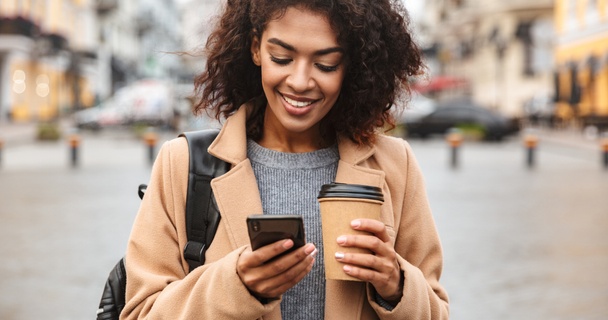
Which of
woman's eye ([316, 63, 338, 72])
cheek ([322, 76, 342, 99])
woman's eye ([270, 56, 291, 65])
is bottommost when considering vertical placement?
cheek ([322, 76, 342, 99])

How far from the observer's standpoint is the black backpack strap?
82.5 inches

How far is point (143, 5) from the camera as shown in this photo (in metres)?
89.4

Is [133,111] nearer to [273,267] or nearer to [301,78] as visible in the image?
[301,78]

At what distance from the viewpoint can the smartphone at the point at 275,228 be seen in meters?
1.71

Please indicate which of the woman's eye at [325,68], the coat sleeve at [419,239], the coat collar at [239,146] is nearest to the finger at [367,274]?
the coat sleeve at [419,239]

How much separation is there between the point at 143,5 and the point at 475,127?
6523 centimetres

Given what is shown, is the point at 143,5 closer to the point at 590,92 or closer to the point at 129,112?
the point at 129,112

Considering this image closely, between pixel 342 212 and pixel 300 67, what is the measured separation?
0.42 meters

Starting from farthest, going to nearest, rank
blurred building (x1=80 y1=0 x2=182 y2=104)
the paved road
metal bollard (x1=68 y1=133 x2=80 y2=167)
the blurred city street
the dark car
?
blurred building (x1=80 y1=0 x2=182 y2=104), the dark car, metal bollard (x1=68 y1=133 x2=80 y2=167), the blurred city street, the paved road

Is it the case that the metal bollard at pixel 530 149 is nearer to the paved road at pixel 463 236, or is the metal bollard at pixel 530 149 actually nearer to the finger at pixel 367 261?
the paved road at pixel 463 236

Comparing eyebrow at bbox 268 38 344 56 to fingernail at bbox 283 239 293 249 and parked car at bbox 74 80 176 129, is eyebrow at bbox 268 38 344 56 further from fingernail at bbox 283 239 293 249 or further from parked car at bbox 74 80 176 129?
parked car at bbox 74 80 176 129

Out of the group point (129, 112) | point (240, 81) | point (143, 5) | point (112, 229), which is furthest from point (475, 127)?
point (143, 5)

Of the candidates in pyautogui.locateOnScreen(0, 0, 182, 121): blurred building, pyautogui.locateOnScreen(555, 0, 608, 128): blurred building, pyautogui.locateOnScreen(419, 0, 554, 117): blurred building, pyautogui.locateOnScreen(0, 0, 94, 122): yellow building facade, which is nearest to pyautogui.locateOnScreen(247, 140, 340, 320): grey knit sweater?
pyautogui.locateOnScreen(0, 0, 182, 121): blurred building

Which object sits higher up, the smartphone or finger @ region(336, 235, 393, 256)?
the smartphone
